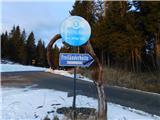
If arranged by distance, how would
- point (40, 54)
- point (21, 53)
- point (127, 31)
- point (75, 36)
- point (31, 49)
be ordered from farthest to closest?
1. point (31, 49)
2. point (40, 54)
3. point (21, 53)
4. point (127, 31)
5. point (75, 36)

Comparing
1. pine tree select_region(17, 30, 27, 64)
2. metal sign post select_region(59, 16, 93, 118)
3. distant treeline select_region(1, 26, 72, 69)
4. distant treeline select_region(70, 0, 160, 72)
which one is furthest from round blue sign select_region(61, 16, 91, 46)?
pine tree select_region(17, 30, 27, 64)

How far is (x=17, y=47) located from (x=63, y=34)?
87066mm

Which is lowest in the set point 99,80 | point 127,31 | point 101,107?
point 101,107

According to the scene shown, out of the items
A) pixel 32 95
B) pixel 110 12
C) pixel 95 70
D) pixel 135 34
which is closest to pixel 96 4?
pixel 110 12

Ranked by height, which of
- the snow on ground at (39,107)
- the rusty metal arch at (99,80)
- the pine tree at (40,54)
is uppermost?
the pine tree at (40,54)

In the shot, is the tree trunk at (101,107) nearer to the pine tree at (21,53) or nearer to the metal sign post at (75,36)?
the metal sign post at (75,36)

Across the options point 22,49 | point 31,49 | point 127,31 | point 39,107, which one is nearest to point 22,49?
point 22,49

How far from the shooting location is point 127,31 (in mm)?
32656

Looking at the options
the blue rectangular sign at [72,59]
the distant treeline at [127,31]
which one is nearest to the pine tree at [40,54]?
the distant treeline at [127,31]

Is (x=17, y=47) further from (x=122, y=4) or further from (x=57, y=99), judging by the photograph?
(x=57, y=99)

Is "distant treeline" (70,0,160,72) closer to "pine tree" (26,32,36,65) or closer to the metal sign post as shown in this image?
the metal sign post

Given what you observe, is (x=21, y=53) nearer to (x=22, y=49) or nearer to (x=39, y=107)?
(x=22, y=49)

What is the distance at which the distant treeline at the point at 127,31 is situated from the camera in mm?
31650

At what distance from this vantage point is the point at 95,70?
380 inches
